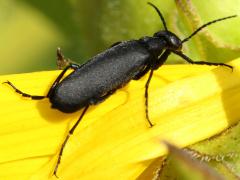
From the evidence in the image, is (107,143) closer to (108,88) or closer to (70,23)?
(108,88)

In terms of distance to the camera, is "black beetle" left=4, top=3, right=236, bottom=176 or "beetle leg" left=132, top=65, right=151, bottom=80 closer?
"black beetle" left=4, top=3, right=236, bottom=176

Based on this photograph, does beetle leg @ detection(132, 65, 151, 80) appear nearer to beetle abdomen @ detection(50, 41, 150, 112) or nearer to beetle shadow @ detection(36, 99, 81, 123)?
beetle abdomen @ detection(50, 41, 150, 112)

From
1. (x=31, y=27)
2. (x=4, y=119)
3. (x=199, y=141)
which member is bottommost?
(x=31, y=27)

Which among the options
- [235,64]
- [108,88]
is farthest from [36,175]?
[235,64]

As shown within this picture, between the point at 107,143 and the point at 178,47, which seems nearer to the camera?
the point at 107,143

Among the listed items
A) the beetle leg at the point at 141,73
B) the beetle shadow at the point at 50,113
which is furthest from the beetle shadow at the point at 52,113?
the beetle leg at the point at 141,73

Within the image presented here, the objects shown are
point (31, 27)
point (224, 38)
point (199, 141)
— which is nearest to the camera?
point (199, 141)

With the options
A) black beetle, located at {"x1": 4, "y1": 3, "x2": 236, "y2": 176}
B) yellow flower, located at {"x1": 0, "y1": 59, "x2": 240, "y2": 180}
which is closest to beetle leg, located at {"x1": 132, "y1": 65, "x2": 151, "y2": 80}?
black beetle, located at {"x1": 4, "y1": 3, "x2": 236, "y2": 176}

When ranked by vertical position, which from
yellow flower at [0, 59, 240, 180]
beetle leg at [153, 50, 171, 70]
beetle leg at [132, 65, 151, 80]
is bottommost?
beetle leg at [132, 65, 151, 80]
